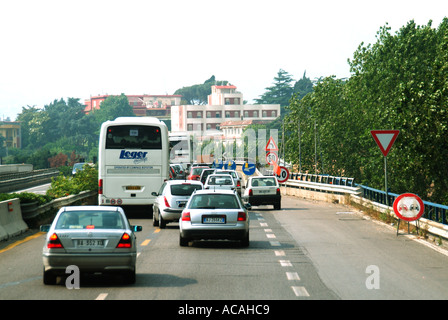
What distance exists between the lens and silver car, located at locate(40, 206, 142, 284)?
1280 centimetres

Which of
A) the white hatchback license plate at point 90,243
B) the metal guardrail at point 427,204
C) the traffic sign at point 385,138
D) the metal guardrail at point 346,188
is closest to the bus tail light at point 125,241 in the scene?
the white hatchback license plate at point 90,243

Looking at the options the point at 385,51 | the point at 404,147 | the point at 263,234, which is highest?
the point at 385,51

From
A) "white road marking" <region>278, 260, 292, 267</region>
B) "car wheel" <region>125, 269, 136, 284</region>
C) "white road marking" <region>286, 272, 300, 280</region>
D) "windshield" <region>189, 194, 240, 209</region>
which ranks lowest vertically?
"white road marking" <region>278, 260, 292, 267</region>

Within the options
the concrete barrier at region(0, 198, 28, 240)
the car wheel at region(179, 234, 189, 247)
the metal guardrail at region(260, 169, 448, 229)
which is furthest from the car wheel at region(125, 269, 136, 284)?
the metal guardrail at region(260, 169, 448, 229)

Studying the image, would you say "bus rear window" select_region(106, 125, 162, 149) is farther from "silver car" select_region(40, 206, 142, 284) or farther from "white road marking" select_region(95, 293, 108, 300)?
"white road marking" select_region(95, 293, 108, 300)

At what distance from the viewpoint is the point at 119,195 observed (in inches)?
1186

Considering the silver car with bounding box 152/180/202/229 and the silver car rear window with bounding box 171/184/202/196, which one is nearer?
the silver car with bounding box 152/180/202/229

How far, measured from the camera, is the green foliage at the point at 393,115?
120 ft

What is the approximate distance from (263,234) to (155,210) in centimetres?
473

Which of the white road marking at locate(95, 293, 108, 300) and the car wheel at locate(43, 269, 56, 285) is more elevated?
the car wheel at locate(43, 269, 56, 285)

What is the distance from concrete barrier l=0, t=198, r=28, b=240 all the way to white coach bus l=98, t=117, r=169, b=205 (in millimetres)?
5945

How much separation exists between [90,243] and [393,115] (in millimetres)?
30420
